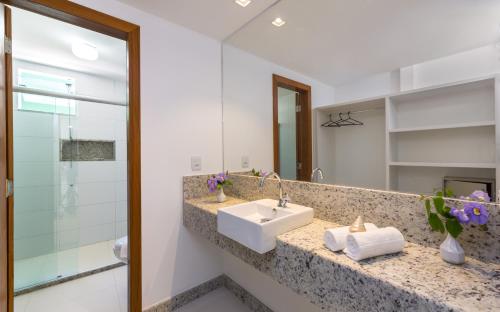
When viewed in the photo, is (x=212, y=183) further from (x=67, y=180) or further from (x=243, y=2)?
(x=67, y=180)

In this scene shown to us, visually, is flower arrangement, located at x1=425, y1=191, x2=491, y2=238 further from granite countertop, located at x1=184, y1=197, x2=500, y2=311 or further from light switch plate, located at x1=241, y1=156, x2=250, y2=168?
light switch plate, located at x1=241, y1=156, x2=250, y2=168

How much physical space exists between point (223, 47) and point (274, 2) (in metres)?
0.66

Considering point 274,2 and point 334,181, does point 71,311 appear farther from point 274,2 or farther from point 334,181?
point 274,2

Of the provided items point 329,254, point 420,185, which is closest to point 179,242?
point 329,254

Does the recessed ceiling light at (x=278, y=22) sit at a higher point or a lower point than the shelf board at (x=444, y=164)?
higher

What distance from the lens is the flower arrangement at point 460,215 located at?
0.74 metres

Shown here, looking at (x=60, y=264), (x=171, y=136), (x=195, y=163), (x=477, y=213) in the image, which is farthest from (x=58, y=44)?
(x=477, y=213)

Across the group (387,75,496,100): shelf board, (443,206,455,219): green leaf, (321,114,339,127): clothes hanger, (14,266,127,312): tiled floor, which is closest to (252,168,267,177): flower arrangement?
(321,114,339,127): clothes hanger

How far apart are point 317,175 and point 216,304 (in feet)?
4.53

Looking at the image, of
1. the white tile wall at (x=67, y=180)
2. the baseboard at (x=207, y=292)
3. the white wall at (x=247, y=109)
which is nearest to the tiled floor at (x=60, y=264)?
the white tile wall at (x=67, y=180)

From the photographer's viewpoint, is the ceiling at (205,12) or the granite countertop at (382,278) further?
the ceiling at (205,12)

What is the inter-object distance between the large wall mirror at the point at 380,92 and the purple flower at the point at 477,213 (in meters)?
0.15

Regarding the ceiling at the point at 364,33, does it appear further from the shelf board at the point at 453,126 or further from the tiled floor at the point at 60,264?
the tiled floor at the point at 60,264

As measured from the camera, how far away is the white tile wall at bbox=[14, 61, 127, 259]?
232 cm
